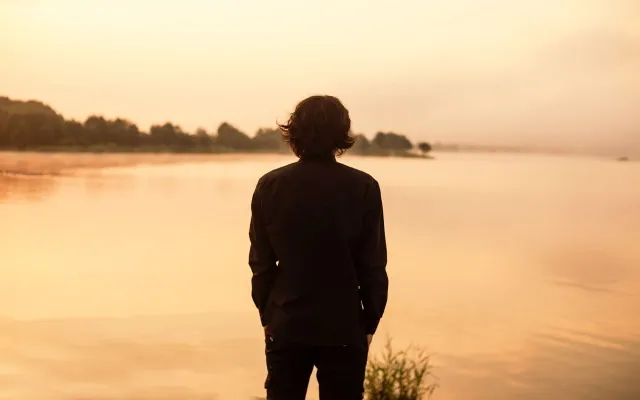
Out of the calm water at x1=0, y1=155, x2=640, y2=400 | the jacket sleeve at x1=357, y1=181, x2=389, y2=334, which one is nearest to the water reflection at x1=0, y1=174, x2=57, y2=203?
the calm water at x1=0, y1=155, x2=640, y2=400

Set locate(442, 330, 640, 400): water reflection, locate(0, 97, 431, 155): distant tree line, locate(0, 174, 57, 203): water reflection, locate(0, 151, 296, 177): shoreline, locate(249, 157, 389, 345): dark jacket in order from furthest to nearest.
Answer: locate(0, 174, 57, 203): water reflection, locate(0, 151, 296, 177): shoreline, locate(0, 97, 431, 155): distant tree line, locate(442, 330, 640, 400): water reflection, locate(249, 157, 389, 345): dark jacket

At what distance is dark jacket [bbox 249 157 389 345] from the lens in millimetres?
1492

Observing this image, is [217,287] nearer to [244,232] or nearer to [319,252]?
[244,232]

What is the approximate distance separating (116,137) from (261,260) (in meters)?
7.88

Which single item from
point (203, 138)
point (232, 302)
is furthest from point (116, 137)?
point (232, 302)

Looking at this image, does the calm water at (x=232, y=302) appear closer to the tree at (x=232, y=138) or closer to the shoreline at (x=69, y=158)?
the tree at (x=232, y=138)

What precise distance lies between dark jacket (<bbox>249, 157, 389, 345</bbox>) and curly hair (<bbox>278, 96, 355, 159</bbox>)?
0.03 m

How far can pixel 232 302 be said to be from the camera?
20.5 feet

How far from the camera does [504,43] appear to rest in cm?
934

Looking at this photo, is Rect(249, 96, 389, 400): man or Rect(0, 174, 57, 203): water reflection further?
Rect(0, 174, 57, 203): water reflection

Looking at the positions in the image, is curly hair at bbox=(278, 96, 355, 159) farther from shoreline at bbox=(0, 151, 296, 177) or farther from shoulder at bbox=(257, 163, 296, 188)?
shoreline at bbox=(0, 151, 296, 177)

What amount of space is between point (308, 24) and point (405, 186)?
16.7 m

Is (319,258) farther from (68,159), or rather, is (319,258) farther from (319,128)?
(68,159)

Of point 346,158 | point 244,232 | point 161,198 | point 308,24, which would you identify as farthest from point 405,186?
point 308,24
